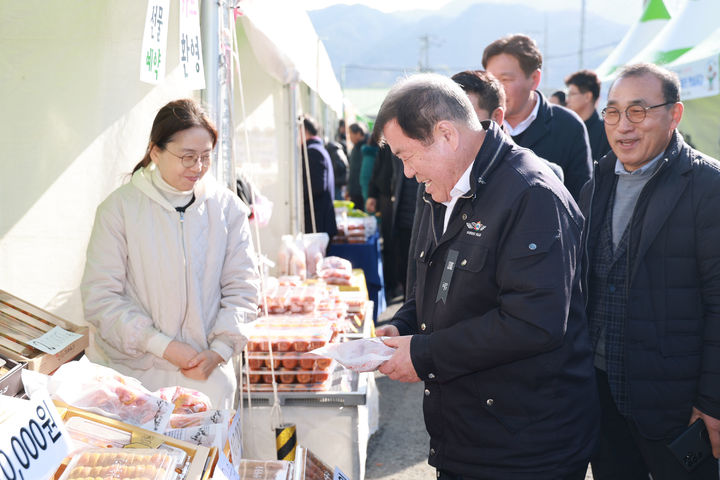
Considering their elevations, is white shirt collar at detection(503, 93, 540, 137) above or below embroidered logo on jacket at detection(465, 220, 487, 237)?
above

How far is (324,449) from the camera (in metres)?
3.36

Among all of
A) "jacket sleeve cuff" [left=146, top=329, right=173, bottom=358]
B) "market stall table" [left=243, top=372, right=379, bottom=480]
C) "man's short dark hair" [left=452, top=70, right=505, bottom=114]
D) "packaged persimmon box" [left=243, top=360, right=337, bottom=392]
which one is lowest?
"market stall table" [left=243, top=372, right=379, bottom=480]

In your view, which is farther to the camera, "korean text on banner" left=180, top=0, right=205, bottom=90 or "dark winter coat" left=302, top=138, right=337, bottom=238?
"dark winter coat" left=302, top=138, right=337, bottom=238

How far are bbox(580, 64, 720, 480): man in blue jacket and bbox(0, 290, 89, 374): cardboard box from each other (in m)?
1.91

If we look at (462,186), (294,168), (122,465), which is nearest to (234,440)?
(122,465)

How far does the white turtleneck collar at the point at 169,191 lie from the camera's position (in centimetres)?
282

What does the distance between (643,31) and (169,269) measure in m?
8.74

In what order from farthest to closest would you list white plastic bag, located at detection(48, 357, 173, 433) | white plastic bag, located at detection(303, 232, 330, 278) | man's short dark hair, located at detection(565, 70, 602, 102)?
1. man's short dark hair, located at detection(565, 70, 602, 102)
2. white plastic bag, located at detection(303, 232, 330, 278)
3. white plastic bag, located at detection(48, 357, 173, 433)

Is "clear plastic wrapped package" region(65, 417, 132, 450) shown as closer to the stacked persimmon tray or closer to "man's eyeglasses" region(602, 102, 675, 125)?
the stacked persimmon tray

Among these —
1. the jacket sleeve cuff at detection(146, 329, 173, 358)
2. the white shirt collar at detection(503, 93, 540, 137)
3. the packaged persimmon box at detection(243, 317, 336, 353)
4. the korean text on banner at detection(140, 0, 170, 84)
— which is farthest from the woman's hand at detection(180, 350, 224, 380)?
the white shirt collar at detection(503, 93, 540, 137)

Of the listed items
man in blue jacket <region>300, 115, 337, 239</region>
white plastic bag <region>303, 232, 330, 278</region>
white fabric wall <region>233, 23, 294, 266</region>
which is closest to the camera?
white plastic bag <region>303, 232, 330, 278</region>

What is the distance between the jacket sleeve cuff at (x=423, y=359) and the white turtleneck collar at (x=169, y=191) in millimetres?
1376

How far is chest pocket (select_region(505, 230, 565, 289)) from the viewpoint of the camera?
1791mm

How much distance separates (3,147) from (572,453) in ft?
8.46
